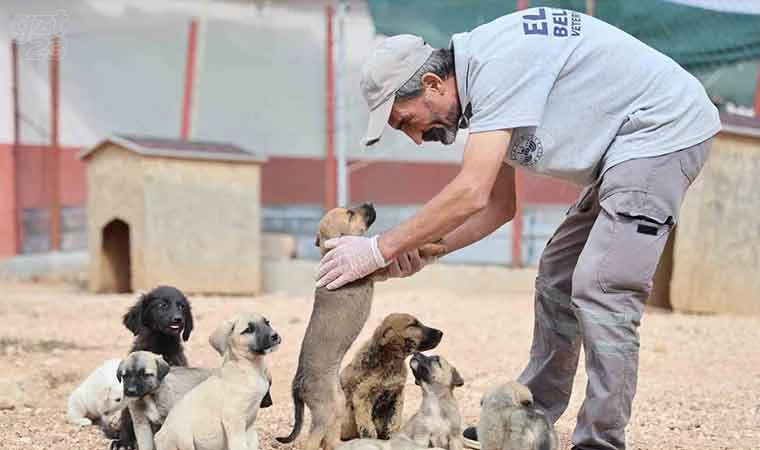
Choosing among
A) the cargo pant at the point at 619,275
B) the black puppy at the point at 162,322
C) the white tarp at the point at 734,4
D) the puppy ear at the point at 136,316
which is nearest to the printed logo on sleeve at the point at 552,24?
the cargo pant at the point at 619,275

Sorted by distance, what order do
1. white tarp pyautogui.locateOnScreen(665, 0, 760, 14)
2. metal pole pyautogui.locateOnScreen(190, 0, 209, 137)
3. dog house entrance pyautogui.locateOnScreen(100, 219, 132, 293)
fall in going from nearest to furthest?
white tarp pyautogui.locateOnScreen(665, 0, 760, 14)
dog house entrance pyautogui.locateOnScreen(100, 219, 132, 293)
metal pole pyautogui.locateOnScreen(190, 0, 209, 137)

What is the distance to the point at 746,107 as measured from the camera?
11.6 metres

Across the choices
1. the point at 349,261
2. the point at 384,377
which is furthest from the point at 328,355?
the point at 349,261

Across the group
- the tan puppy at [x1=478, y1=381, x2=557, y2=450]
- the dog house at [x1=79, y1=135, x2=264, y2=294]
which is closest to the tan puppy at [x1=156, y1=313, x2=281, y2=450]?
the tan puppy at [x1=478, y1=381, x2=557, y2=450]

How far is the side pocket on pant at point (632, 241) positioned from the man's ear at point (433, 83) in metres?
0.70

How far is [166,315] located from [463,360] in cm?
280

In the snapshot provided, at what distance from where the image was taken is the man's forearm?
11.7 ft

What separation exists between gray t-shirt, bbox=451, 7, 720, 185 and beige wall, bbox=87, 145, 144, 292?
8.79 metres

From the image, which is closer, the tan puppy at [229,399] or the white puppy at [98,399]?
the tan puppy at [229,399]

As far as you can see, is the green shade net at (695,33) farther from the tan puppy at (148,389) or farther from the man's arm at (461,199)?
the tan puppy at (148,389)

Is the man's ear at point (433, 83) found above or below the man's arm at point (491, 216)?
above

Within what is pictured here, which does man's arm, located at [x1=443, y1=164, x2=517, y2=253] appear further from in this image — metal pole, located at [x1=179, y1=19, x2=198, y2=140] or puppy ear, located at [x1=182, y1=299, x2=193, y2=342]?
metal pole, located at [x1=179, y1=19, x2=198, y2=140]

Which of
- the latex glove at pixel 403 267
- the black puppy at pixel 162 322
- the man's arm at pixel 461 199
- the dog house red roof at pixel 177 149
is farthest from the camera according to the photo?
the dog house red roof at pixel 177 149

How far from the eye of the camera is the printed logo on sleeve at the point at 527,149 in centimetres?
371
